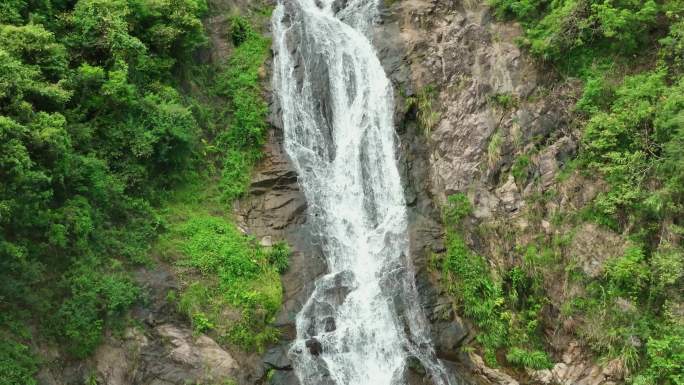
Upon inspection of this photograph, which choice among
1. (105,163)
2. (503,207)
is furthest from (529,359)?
(105,163)

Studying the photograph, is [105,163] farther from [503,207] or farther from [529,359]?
[529,359]

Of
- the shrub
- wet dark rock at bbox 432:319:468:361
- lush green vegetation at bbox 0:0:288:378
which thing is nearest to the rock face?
wet dark rock at bbox 432:319:468:361

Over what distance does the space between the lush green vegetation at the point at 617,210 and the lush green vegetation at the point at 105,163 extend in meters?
5.85

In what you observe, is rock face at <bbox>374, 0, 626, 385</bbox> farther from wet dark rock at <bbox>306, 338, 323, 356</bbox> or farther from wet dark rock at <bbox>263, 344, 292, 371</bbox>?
wet dark rock at <bbox>263, 344, 292, 371</bbox>

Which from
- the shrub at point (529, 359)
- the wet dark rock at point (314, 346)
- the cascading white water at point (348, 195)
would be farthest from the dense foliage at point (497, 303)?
the wet dark rock at point (314, 346)

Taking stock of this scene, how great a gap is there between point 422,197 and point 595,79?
5794 mm

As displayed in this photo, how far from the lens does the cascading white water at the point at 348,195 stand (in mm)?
12586

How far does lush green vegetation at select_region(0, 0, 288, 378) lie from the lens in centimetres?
945

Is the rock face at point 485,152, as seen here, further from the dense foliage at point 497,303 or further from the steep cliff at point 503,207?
the dense foliage at point 497,303

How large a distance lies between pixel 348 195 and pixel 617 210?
7.25m

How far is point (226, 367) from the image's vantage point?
37.7ft

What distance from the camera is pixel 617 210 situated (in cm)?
1226

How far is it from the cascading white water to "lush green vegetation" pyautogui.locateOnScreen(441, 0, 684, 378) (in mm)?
1721

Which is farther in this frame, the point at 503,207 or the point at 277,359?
the point at 503,207
